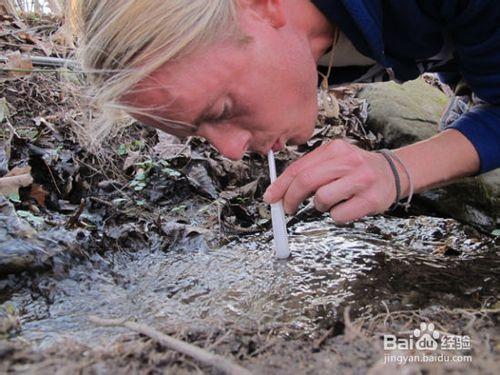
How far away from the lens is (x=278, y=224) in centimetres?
187

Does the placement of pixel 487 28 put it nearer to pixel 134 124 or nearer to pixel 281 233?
pixel 281 233

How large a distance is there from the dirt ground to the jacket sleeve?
0.57 meters

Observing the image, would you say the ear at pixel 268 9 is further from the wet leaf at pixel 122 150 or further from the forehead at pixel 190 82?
the wet leaf at pixel 122 150

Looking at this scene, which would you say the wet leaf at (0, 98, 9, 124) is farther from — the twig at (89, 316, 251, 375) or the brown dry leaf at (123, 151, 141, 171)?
the twig at (89, 316, 251, 375)

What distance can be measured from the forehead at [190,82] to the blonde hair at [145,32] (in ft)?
0.08

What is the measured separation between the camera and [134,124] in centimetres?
316

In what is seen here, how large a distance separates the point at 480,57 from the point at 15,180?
1.97 m

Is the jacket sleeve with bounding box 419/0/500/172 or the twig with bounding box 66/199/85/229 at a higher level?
the jacket sleeve with bounding box 419/0/500/172

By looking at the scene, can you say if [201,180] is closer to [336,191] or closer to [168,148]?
[168,148]

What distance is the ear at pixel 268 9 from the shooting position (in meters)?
1.53

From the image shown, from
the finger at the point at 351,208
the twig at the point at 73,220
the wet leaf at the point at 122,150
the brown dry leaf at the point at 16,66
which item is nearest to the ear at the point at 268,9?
the finger at the point at 351,208

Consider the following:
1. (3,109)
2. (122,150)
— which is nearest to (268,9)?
(122,150)

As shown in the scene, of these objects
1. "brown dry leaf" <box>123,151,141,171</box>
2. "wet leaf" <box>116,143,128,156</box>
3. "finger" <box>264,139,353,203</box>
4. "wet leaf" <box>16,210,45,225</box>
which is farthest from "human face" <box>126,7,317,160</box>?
"wet leaf" <box>116,143,128,156</box>

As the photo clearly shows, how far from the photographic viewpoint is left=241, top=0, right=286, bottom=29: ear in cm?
153
